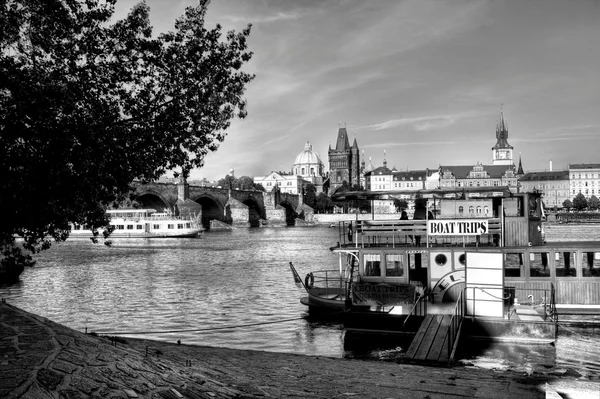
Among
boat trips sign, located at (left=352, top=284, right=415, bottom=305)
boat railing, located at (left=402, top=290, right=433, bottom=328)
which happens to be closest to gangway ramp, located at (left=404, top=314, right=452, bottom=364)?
boat railing, located at (left=402, top=290, right=433, bottom=328)

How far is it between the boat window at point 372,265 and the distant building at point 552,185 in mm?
175070

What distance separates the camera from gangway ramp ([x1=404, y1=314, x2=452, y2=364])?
518 inches

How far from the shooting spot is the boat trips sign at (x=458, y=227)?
18062mm

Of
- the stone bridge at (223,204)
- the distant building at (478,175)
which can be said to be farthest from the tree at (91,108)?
the distant building at (478,175)

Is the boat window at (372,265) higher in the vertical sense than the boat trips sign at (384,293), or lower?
higher

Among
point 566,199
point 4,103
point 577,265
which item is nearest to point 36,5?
point 4,103

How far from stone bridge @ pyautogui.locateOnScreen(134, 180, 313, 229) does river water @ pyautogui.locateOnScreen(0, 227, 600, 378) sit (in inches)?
1714

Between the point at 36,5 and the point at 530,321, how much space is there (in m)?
14.0

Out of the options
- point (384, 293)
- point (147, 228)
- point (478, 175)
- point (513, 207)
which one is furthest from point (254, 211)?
point (384, 293)

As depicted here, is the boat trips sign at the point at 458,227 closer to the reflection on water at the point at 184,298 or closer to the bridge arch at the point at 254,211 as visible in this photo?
the reflection on water at the point at 184,298

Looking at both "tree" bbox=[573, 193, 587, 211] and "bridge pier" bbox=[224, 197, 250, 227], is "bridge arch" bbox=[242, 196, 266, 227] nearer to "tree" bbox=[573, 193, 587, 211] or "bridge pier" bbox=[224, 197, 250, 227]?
"bridge pier" bbox=[224, 197, 250, 227]

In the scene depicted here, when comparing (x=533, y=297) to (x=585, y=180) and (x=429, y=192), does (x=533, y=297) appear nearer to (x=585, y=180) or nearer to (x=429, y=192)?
(x=429, y=192)

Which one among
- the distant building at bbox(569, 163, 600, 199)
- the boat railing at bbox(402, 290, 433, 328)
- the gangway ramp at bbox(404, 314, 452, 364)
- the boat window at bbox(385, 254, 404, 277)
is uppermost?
the distant building at bbox(569, 163, 600, 199)

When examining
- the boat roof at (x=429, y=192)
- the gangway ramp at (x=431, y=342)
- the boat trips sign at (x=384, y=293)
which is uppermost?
the boat roof at (x=429, y=192)
